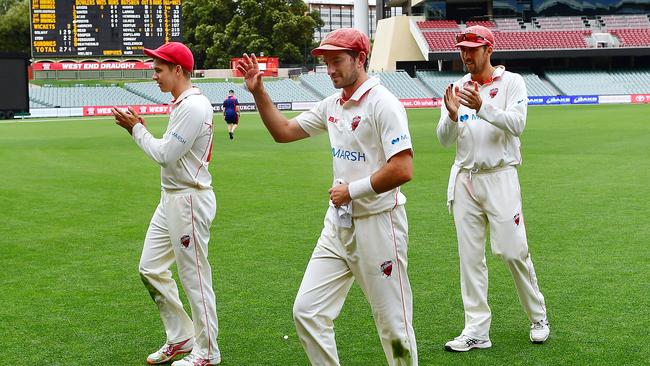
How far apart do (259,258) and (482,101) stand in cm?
481

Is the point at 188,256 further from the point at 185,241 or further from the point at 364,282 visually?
the point at 364,282

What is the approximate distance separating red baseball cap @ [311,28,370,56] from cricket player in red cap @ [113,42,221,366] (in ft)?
4.82

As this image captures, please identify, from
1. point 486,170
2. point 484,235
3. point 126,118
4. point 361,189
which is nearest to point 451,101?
point 486,170

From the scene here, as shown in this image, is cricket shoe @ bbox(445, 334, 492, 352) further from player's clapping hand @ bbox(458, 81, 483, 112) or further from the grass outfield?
player's clapping hand @ bbox(458, 81, 483, 112)

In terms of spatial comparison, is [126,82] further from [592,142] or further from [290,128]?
[290,128]

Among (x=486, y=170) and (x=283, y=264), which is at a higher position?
(x=486, y=170)

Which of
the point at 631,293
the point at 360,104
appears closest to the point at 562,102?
the point at 631,293

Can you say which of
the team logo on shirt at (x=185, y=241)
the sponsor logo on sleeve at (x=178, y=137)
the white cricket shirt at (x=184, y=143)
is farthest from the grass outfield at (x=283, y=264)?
the sponsor logo on sleeve at (x=178, y=137)

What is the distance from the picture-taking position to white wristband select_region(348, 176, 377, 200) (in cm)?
479

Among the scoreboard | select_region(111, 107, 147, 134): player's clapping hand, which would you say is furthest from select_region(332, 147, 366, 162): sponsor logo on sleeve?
the scoreboard

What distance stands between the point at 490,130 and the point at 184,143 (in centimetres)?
234

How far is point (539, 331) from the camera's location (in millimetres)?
6762

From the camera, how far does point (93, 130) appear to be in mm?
38406

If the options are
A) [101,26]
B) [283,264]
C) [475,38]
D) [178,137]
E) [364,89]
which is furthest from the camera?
→ [101,26]
